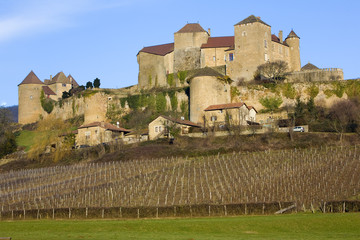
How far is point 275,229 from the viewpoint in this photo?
71.2ft

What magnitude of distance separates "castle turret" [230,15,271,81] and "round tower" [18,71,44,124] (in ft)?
109

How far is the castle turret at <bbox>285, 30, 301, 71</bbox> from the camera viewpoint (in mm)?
68812

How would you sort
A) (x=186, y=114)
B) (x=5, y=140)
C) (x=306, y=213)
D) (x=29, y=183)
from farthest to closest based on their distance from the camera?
(x=5, y=140), (x=186, y=114), (x=29, y=183), (x=306, y=213)

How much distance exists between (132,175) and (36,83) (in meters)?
49.5

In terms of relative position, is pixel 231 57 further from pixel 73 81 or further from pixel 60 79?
pixel 73 81

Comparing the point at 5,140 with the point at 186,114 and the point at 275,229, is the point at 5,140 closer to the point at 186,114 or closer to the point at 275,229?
the point at 186,114

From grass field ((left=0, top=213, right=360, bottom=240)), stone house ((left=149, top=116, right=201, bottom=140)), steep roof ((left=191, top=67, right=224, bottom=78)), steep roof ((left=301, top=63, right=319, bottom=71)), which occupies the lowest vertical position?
grass field ((left=0, top=213, right=360, bottom=240))

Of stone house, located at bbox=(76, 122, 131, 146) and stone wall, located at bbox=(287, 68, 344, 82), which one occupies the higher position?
stone wall, located at bbox=(287, 68, 344, 82)

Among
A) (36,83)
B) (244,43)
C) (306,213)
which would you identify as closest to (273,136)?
(244,43)

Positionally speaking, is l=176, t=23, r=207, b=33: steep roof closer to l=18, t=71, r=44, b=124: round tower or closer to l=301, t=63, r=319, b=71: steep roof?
l=301, t=63, r=319, b=71: steep roof

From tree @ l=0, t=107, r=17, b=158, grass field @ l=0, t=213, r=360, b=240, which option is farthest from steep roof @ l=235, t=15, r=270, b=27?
grass field @ l=0, t=213, r=360, b=240

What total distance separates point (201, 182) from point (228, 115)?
75.4ft

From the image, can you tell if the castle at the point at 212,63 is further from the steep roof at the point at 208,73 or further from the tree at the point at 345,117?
the tree at the point at 345,117

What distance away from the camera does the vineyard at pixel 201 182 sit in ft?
99.7
